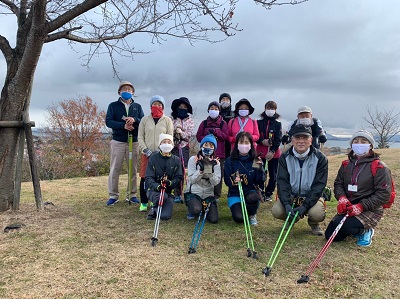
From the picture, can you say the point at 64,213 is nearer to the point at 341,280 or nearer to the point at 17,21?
the point at 17,21

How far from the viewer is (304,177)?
4934 millimetres

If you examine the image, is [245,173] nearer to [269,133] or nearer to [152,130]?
[269,133]

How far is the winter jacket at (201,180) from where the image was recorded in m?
5.62

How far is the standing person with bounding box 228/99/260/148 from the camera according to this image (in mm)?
6441

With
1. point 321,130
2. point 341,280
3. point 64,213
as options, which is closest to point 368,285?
point 341,280

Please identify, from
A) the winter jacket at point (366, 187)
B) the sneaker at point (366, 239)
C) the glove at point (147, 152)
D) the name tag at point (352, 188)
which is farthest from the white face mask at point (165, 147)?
the sneaker at point (366, 239)

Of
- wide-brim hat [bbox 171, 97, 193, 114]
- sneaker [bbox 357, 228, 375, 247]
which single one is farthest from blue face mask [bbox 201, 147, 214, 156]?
sneaker [bbox 357, 228, 375, 247]

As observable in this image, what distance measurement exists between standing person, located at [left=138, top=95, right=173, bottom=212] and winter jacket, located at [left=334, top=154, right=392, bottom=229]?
10.1 feet

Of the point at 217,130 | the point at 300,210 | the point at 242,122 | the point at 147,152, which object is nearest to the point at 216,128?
the point at 217,130

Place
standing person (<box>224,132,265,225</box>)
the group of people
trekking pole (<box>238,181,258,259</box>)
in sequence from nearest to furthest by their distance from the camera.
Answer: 1. trekking pole (<box>238,181,258,259</box>)
2. the group of people
3. standing person (<box>224,132,265,225</box>)

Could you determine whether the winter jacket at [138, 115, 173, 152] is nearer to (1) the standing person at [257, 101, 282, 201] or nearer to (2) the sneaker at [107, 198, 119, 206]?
(2) the sneaker at [107, 198, 119, 206]

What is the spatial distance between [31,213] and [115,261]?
2660 millimetres

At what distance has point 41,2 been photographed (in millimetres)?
4891

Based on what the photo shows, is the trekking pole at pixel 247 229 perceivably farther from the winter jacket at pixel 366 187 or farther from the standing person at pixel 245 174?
the winter jacket at pixel 366 187
